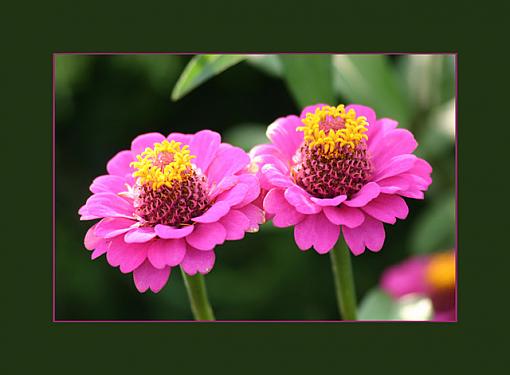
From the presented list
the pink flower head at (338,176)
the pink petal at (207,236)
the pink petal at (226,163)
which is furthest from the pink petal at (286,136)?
the pink petal at (207,236)

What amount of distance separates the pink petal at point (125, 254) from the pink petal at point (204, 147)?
31cm

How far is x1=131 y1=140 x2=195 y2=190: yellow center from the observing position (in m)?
1.97

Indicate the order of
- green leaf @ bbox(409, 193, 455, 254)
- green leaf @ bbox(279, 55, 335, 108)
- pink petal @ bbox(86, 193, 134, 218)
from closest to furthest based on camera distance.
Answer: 1. pink petal @ bbox(86, 193, 134, 218)
2. green leaf @ bbox(279, 55, 335, 108)
3. green leaf @ bbox(409, 193, 455, 254)

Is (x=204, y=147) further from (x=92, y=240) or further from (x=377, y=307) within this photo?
(x=377, y=307)

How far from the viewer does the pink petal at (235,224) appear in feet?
6.13

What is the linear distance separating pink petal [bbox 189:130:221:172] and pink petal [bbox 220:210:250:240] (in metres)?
0.22

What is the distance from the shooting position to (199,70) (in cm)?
228

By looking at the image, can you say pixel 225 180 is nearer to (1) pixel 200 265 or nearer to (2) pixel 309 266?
(1) pixel 200 265

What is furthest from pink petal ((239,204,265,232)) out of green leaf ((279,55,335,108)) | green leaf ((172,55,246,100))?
green leaf ((279,55,335,108))

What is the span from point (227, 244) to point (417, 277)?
2.45 feet

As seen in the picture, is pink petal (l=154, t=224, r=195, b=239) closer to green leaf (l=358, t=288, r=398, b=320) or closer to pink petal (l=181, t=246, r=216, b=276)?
pink petal (l=181, t=246, r=216, b=276)

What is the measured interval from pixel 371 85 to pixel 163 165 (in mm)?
1106

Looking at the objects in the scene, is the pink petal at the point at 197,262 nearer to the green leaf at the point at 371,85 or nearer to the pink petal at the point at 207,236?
the pink petal at the point at 207,236

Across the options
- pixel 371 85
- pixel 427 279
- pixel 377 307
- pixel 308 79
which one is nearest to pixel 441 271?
pixel 427 279
